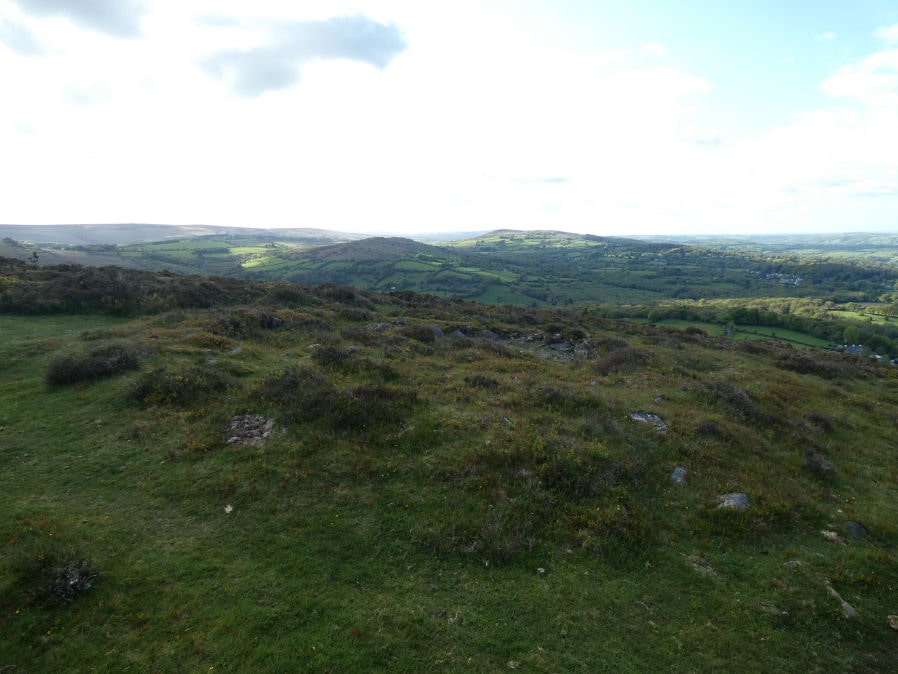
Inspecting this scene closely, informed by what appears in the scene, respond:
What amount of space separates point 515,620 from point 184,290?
40159 mm

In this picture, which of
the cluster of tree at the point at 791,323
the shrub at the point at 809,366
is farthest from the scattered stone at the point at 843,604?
the cluster of tree at the point at 791,323

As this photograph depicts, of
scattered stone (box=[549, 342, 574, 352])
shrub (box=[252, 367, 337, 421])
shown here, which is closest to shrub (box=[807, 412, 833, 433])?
scattered stone (box=[549, 342, 574, 352])

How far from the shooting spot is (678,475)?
48.5 ft

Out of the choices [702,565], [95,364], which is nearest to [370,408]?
[702,565]

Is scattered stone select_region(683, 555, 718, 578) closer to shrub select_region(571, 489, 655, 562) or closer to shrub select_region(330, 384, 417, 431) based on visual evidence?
shrub select_region(571, 489, 655, 562)

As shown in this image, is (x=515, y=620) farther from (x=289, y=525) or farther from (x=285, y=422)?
(x=285, y=422)

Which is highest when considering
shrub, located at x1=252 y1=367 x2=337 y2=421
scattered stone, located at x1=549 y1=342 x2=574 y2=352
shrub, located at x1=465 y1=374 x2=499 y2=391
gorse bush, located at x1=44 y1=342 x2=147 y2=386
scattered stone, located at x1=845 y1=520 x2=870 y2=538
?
gorse bush, located at x1=44 y1=342 x2=147 y2=386

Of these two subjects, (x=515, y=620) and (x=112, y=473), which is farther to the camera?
(x=112, y=473)

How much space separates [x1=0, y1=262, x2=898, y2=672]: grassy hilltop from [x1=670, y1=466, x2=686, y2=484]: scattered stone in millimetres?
191

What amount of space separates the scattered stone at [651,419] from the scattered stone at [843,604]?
296 inches

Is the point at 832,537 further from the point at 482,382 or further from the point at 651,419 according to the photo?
the point at 482,382

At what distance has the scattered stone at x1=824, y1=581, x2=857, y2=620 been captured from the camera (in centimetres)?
972

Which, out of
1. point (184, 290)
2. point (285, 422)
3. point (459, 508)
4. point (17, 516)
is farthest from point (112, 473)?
point (184, 290)

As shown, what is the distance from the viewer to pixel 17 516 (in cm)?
1030
